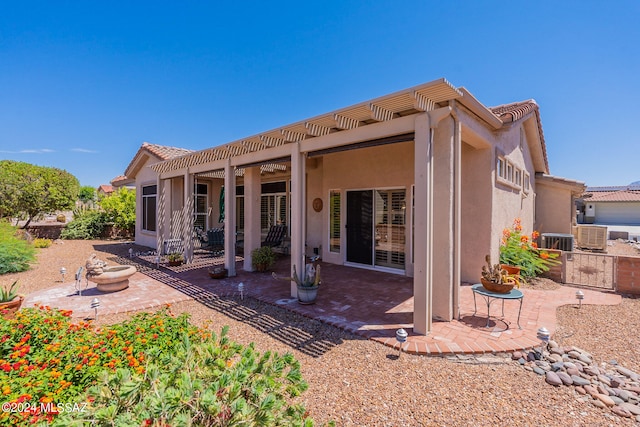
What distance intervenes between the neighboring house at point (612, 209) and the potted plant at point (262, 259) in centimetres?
3435

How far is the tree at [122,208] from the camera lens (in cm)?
1692

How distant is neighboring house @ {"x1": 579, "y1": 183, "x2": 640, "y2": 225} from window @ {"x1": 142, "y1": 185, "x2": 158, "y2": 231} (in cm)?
3800

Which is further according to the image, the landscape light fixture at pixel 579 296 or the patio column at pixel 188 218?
the patio column at pixel 188 218

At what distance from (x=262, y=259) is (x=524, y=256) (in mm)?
7752

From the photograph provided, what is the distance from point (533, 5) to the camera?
627 cm

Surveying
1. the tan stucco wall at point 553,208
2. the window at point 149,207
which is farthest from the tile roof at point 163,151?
the tan stucco wall at point 553,208

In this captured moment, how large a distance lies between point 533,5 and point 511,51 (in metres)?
1.55

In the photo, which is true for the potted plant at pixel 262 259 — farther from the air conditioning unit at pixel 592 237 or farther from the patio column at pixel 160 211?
the air conditioning unit at pixel 592 237

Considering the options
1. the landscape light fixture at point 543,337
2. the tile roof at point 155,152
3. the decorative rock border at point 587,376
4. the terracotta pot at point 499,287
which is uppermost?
the tile roof at point 155,152

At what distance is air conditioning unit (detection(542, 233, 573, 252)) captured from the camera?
33.3 ft

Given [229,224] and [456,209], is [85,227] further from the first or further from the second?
[456,209]

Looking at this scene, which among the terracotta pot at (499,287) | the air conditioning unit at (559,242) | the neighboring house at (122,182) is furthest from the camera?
the neighboring house at (122,182)

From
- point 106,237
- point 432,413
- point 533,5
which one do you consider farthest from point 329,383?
point 106,237

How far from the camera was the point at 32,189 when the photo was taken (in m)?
14.9
